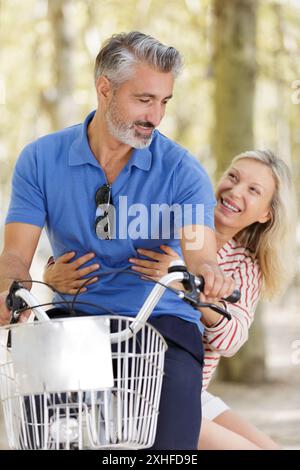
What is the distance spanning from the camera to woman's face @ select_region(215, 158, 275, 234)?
3906 mm

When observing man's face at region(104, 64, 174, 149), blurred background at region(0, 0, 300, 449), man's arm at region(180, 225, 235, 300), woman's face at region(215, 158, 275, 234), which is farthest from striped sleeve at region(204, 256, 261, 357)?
blurred background at region(0, 0, 300, 449)

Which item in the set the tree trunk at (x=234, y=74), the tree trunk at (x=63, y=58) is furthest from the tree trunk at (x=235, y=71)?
the tree trunk at (x=63, y=58)

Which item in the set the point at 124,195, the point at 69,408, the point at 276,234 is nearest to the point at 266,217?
the point at 276,234

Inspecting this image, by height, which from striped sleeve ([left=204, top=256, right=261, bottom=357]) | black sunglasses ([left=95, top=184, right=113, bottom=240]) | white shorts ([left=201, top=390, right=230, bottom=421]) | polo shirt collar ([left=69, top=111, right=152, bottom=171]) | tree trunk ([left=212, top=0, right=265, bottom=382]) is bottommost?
white shorts ([left=201, top=390, right=230, bottom=421])

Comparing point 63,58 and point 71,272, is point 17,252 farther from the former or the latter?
point 63,58

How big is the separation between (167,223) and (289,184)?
3.09 ft

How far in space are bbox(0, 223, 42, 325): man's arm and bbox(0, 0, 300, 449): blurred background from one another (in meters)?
3.05

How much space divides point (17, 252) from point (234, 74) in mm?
8380

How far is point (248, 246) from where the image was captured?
13.1 feet

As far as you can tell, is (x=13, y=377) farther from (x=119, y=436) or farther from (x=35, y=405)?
(x=119, y=436)

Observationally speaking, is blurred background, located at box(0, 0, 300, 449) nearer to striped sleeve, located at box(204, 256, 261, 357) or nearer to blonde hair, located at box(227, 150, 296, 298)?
blonde hair, located at box(227, 150, 296, 298)

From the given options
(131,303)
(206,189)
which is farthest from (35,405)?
(206,189)

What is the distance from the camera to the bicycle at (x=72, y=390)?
8.20 feet

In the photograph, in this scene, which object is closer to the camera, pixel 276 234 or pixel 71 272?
pixel 71 272
